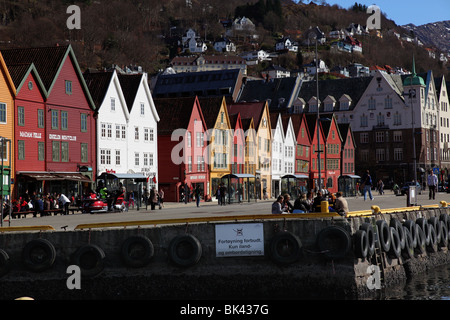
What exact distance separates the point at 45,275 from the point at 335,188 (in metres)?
84.1

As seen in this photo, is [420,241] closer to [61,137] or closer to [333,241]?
[333,241]

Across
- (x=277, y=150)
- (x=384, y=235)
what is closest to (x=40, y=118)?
(x=384, y=235)

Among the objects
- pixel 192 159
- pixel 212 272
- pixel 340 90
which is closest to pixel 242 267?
pixel 212 272

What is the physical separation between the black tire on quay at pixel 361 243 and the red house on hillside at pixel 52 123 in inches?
1363

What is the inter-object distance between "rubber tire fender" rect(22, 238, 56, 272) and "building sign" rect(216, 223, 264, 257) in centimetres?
536

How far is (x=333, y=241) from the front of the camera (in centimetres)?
2195

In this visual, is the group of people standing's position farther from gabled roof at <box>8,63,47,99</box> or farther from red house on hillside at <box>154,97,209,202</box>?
red house on hillside at <box>154,97,209,202</box>

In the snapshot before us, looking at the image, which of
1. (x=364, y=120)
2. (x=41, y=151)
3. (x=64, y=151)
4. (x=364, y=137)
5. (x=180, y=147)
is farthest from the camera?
(x=364, y=120)

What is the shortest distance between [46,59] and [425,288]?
4112cm

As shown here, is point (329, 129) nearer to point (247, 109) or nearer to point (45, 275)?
point (247, 109)

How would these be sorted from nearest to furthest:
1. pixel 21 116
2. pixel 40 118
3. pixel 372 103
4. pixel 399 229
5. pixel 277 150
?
pixel 399 229
pixel 21 116
pixel 40 118
pixel 277 150
pixel 372 103

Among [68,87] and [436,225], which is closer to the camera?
[436,225]

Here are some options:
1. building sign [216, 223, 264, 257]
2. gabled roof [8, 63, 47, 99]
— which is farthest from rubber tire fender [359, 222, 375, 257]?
gabled roof [8, 63, 47, 99]

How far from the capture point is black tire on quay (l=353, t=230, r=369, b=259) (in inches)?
859
